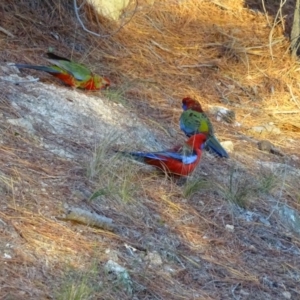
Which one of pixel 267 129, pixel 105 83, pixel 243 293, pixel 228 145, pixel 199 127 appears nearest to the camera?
pixel 243 293

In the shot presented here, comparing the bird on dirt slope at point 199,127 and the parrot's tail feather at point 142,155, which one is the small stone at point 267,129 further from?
the parrot's tail feather at point 142,155

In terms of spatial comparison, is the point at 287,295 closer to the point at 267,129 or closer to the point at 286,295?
Answer: the point at 286,295

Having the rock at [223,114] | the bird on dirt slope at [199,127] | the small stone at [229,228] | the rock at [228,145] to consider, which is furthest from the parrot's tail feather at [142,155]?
the rock at [223,114]

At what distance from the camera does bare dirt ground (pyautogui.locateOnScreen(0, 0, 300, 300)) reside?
10.7 feet

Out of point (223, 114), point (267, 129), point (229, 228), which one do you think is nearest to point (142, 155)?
point (229, 228)

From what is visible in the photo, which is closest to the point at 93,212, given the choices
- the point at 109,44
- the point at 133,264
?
the point at 133,264

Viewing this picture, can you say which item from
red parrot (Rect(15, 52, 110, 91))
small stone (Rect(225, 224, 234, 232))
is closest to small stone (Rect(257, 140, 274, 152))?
red parrot (Rect(15, 52, 110, 91))

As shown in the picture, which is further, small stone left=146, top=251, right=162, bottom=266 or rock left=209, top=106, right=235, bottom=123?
rock left=209, top=106, right=235, bottom=123

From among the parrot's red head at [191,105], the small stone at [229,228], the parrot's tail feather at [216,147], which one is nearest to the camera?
the small stone at [229,228]

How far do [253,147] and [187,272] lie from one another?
2.53 m

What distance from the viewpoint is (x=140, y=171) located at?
4320mm

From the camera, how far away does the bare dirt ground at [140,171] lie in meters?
3.26

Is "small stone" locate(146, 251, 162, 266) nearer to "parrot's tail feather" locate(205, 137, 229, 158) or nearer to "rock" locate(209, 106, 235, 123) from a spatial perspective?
"parrot's tail feather" locate(205, 137, 229, 158)

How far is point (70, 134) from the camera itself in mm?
4684
